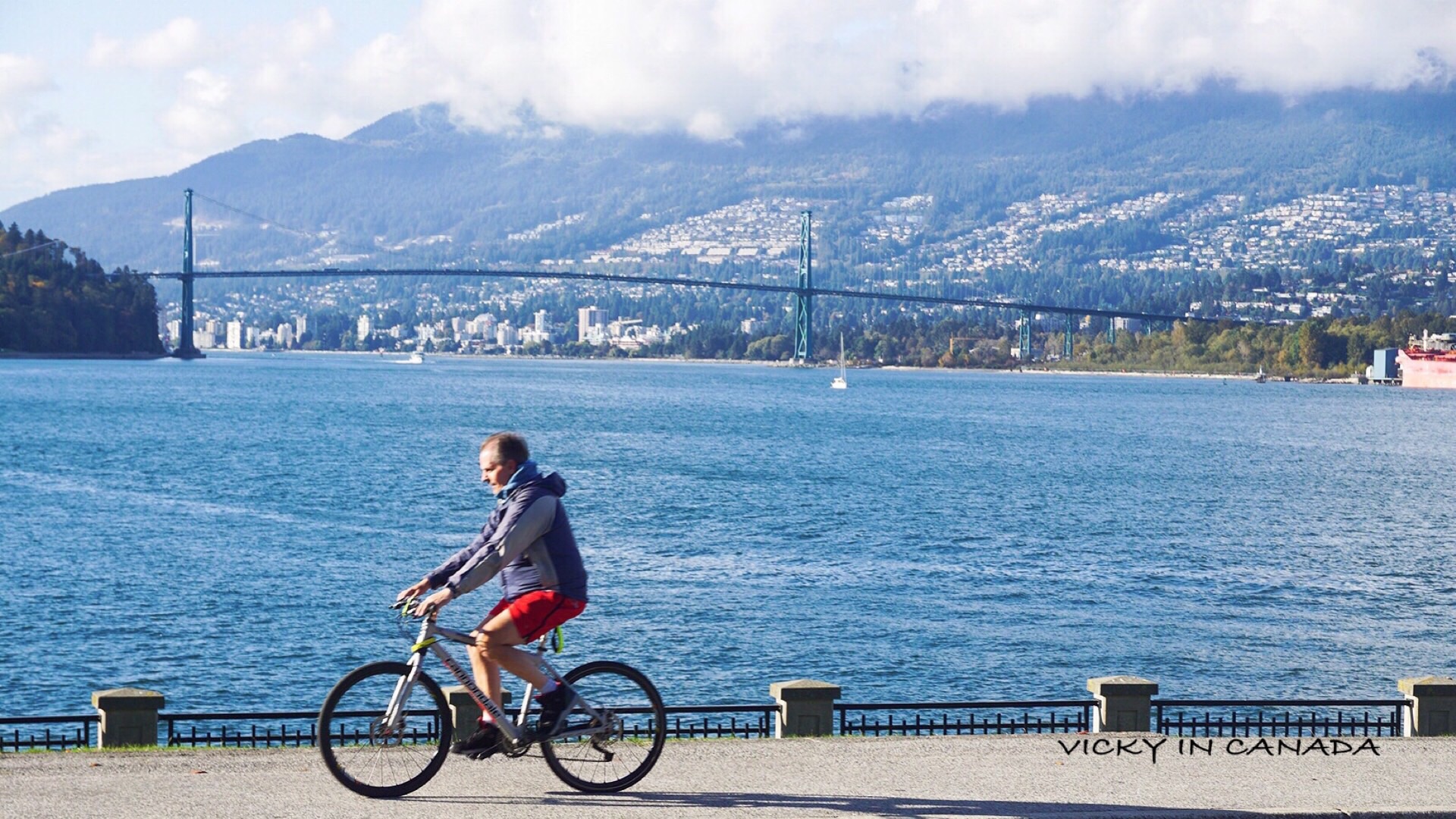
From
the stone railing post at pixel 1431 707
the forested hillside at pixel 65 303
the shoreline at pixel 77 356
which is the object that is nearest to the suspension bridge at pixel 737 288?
the forested hillside at pixel 65 303

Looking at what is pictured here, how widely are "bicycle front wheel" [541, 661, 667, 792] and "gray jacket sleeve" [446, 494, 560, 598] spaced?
62cm

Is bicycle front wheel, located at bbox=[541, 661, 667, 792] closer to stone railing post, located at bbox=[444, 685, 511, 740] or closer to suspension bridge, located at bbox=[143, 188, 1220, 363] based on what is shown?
stone railing post, located at bbox=[444, 685, 511, 740]

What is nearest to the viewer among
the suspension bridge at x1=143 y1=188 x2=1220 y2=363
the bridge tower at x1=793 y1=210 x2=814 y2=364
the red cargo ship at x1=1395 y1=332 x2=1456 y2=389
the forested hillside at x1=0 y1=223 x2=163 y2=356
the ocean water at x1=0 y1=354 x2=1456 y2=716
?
the ocean water at x1=0 y1=354 x2=1456 y2=716

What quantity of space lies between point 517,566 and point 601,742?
33.7 inches

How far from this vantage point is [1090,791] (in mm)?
7191

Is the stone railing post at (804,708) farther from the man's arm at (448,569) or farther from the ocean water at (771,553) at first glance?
the ocean water at (771,553)

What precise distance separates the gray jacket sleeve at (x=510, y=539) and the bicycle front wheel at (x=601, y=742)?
24.4 inches

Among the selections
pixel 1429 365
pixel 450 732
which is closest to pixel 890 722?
pixel 450 732

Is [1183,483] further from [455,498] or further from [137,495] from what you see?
[137,495]

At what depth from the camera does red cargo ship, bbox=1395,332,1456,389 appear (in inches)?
5487

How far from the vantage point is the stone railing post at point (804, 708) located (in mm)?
8789

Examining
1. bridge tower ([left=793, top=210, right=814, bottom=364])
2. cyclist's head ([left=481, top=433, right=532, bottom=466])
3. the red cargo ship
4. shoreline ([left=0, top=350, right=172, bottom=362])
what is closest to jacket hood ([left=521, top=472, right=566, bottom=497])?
cyclist's head ([left=481, top=433, right=532, bottom=466])

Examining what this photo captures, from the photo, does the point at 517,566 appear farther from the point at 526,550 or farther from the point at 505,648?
the point at 505,648

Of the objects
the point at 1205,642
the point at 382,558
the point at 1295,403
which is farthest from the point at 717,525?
the point at 1295,403
